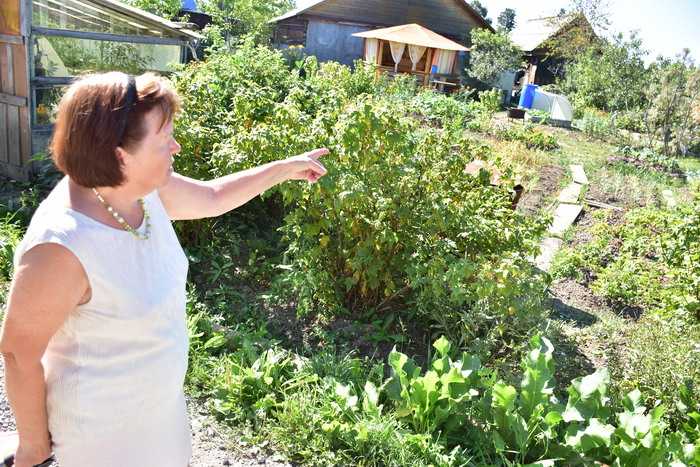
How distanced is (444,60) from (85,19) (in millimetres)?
22503

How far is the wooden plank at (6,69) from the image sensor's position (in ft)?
22.0

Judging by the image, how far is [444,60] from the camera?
27.8m

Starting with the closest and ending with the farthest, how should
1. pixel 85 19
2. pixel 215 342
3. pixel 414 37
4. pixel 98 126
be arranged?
pixel 98 126, pixel 215 342, pixel 85 19, pixel 414 37

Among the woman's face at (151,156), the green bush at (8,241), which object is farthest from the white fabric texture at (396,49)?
the woman's face at (151,156)

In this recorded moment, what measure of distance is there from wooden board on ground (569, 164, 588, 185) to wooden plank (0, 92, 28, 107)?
7925 mm

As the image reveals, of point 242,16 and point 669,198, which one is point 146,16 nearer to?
point 669,198

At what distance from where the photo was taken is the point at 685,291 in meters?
4.45

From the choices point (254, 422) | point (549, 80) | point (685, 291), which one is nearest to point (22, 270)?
point (254, 422)

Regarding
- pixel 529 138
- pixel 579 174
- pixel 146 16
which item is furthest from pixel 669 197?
pixel 146 16

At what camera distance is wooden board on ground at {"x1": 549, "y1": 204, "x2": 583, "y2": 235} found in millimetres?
7148

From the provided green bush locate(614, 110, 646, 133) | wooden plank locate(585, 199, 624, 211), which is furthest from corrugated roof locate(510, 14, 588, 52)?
wooden plank locate(585, 199, 624, 211)

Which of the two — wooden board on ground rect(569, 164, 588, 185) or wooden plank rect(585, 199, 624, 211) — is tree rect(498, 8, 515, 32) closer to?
wooden board on ground rect(569, 164, 588, 185)

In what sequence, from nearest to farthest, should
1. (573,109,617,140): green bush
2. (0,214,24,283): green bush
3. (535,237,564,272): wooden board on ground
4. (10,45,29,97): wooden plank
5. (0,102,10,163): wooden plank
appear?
(0,214,24,283): green bush → (535,237,564,272): wooden board on ground → (10,45,29,97): wooden plank → (0,102,10,163): wooden plank → (573,109,617,140): green bush

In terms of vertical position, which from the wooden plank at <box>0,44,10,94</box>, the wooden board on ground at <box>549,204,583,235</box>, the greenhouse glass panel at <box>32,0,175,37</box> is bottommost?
the wooden board on ground at <box>549,204,583,235</box>
